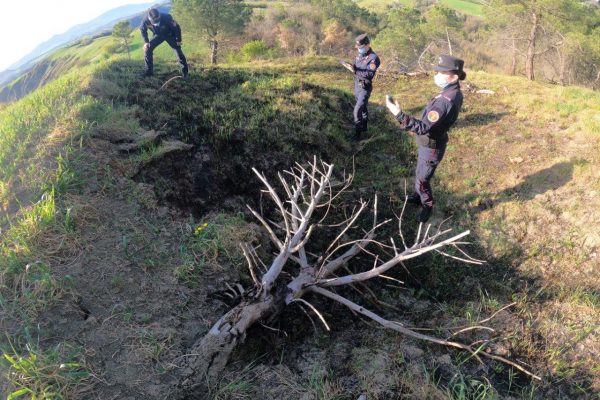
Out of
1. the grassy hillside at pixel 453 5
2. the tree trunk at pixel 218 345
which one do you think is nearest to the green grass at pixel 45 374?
the tree trunk at pixel 218 345

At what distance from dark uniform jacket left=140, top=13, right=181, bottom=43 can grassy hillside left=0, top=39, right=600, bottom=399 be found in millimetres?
1494

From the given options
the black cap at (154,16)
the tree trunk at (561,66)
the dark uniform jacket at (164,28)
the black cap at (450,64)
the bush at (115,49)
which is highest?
the bush at (115,49)

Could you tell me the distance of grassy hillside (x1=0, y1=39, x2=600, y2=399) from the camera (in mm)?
2744

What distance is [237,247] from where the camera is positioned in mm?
3809

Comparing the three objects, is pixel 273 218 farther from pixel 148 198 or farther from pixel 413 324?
pixel 413 324

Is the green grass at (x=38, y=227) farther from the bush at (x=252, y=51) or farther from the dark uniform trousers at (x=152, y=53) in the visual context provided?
the bush at (x=252, y=51)

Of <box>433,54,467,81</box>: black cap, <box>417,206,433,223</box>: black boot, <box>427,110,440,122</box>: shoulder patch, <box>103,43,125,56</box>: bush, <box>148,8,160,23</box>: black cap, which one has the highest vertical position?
<box>103,43,125,56</box>: bush

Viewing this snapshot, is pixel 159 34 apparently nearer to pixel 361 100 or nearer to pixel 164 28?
pixel 164 28

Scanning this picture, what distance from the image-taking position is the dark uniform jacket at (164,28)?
7.60 m

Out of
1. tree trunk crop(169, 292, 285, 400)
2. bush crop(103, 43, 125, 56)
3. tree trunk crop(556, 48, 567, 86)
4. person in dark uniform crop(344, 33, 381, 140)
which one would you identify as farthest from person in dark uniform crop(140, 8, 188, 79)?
bush crop(103, 43, 125, 56)

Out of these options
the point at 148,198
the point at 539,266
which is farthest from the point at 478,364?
the point at 148,198

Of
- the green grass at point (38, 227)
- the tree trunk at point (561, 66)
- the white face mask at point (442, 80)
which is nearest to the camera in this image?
the green grass at point (38, 227)

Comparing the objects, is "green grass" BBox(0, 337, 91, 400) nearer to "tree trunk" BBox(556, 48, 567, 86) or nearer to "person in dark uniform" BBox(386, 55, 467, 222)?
"person in dark uniform" BBox(386, 55, 467, 222)

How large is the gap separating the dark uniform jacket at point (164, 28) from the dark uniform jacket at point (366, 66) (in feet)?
13.4
